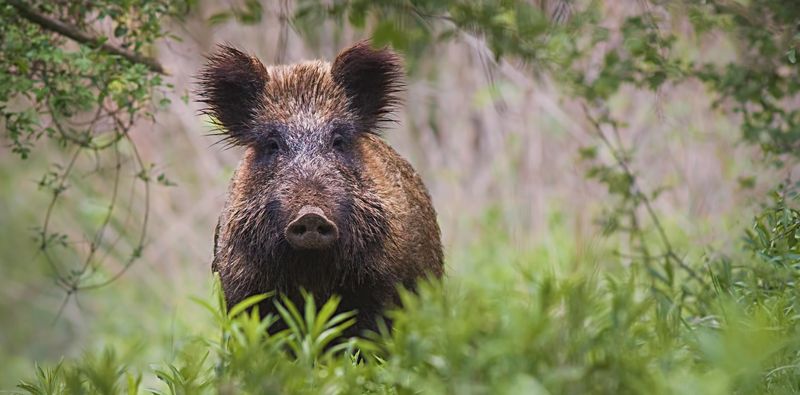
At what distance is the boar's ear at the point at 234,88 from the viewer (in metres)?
6.16

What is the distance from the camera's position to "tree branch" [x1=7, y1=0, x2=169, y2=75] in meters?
5.84

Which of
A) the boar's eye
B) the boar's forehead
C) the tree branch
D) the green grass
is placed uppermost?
the tree branch

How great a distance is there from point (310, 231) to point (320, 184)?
0.47 m

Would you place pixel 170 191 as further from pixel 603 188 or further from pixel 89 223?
pixel 603 188

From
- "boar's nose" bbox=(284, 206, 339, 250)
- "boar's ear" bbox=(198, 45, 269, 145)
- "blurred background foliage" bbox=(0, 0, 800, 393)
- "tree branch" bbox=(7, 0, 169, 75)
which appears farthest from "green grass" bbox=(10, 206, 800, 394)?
"tree branch" bbox=(7, 0, 169, 75)

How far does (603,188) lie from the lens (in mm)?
11125

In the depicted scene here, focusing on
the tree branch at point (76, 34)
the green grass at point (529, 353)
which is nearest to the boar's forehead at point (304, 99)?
the tree branch at point (76, 34)

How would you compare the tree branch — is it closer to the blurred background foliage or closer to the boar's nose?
the blurred background foliage

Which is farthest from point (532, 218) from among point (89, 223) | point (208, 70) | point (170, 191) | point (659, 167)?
point (89, 223)

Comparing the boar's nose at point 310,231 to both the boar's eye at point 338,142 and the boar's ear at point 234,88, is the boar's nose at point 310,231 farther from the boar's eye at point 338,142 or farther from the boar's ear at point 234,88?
the boar's ear at point 234,88

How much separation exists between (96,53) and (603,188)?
6394 mm

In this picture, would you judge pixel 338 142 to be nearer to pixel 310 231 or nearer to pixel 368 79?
pixel 368 79

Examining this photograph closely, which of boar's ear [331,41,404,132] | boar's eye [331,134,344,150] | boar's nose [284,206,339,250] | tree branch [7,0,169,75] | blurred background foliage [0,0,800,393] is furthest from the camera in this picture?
boar's ear [331,41,404,132]

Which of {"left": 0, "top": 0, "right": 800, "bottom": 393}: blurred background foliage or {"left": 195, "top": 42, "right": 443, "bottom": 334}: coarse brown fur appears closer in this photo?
{"left": 0, "top": 0, "right": 800, "bottom": 393}: blurred background foliage
